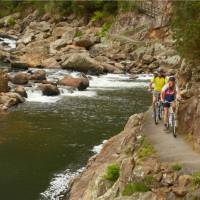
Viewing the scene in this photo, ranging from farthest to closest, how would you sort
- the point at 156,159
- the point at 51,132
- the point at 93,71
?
the point at 93,71 → the point at 51,132 → the point at 156,159

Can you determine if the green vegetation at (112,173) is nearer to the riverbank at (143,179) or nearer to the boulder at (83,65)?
the riverbank at (143,179)

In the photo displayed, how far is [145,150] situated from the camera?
1727cm

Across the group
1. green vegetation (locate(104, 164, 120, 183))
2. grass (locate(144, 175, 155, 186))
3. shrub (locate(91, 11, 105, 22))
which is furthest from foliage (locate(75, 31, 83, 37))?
grass (locate(144, 175, 155, 186))

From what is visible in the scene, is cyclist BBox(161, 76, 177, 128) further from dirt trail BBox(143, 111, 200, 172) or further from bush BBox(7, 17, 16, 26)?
bush BBox(7, 17, 16, 26)

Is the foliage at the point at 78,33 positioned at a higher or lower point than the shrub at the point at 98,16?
lower

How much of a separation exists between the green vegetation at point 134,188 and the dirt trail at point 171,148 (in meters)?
1.29

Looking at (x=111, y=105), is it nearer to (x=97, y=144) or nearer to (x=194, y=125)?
(x=97, y=144)

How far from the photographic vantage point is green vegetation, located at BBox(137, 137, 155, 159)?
16.9 m

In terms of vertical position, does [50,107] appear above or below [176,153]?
below

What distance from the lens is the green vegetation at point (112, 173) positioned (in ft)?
57.5

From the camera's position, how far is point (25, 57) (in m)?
70.1

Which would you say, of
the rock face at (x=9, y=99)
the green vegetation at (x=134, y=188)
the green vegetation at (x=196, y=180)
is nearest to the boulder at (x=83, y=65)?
the rock face at (x=9, y=99)

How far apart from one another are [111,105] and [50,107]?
5.17 metres

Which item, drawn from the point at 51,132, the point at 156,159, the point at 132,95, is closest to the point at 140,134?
the point at 156,159
